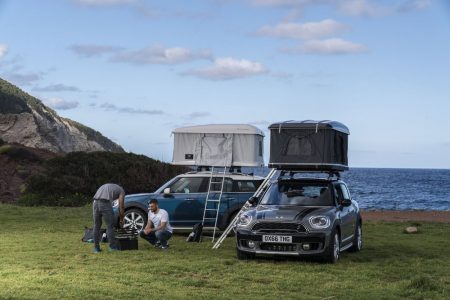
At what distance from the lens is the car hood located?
1316cm

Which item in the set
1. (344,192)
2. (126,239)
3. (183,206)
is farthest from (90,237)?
(344,192)

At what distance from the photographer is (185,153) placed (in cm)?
1822

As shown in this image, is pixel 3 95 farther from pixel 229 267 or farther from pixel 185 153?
pixel 229 267

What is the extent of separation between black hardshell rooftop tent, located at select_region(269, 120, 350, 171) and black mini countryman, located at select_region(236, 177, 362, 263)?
356mm

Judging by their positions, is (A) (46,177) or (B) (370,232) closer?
(B) (370,232)

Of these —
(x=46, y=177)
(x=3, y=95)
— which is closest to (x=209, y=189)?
(x=46, y=177)

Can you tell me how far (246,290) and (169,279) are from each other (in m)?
1.42

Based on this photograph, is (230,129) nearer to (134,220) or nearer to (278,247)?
(134,220)

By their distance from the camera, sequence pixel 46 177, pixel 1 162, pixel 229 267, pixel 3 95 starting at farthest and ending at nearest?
pixel 3 95, pixel 1 162, pixel 46 177, pixel 229 267

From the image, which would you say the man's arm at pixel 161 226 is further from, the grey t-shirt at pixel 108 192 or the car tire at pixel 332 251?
the car tire at pixel 332 251

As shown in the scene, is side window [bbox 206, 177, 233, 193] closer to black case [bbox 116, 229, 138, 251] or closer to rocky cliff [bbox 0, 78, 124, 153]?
black case [bbox 116, 229, 138, 251]

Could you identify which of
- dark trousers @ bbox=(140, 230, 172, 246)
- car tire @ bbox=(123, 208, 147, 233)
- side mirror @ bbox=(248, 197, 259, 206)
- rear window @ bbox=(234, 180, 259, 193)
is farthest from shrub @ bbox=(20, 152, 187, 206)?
side mirror @ bbox=(248, 197, 259, 206)

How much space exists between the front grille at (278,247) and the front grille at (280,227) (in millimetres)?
257

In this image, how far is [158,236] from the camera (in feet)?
50.3
